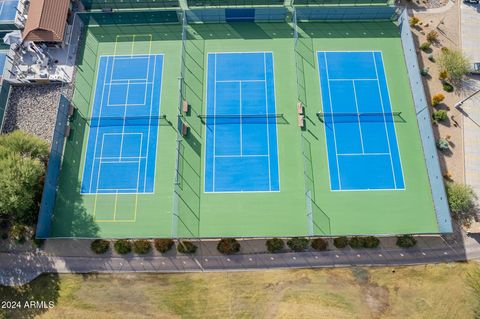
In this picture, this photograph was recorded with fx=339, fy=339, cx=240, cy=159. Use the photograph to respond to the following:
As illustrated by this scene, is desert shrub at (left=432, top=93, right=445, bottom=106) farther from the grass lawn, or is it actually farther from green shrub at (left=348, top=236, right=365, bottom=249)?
green shrub at (left=348, top=236, right=365, bottom=249)

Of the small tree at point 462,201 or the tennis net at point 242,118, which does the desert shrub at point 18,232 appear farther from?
the small tree at point 462,201

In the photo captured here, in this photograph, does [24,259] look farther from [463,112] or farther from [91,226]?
[463,112]

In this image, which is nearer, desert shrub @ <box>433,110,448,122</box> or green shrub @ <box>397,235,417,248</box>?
green shrub @ <box>397,235,417,248</box>

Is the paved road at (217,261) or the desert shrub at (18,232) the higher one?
the desert shrub at (18,232)

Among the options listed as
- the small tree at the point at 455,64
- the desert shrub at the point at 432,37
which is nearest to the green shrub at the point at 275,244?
the small tree at the point at 455,64

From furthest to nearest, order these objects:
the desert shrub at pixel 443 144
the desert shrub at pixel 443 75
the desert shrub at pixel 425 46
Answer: the desert shrub at pixel 425 46 → the desert shrub at pixel 443 75 → the desert shrub at pixel 443 144

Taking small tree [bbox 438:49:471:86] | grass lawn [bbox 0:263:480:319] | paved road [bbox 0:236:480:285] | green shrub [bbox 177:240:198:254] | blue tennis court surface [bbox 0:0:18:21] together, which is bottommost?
grass lawn [bbox 0:263:480:319]

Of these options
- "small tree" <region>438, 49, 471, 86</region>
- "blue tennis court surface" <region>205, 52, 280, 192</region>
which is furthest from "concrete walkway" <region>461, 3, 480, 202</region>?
"blue tennis court surface" <region>205, 52, 280, 192</region>
